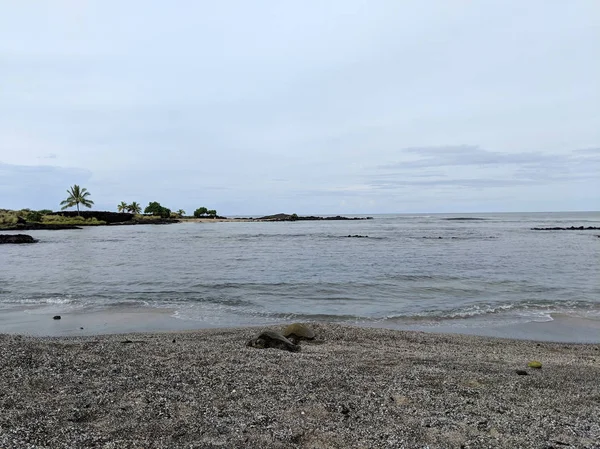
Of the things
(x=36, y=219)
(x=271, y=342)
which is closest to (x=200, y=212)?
(x=36, y=219)

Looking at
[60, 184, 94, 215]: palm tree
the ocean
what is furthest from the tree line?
the ocean

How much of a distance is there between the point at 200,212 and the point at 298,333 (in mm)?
137070

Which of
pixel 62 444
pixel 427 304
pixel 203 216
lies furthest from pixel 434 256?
pixel 203 216

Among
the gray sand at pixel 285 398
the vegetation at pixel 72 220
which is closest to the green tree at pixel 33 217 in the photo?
the vegetation at pixel 72 220

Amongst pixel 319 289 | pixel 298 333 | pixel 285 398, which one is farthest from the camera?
pixel 319 289

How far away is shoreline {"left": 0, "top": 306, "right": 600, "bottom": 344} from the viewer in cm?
1071

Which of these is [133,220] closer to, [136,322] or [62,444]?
[136,322]

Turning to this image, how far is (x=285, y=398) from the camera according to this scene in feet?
17.7

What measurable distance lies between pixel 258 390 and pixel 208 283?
44.1ft

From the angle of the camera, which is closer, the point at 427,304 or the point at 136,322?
the point at 136,322

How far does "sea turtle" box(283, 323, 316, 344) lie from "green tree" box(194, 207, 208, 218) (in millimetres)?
135732

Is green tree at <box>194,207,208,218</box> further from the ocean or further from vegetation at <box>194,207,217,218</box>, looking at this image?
the ocean

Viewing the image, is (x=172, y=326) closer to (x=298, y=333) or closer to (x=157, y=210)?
(x=298, y=333)

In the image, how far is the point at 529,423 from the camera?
15.5 feet
